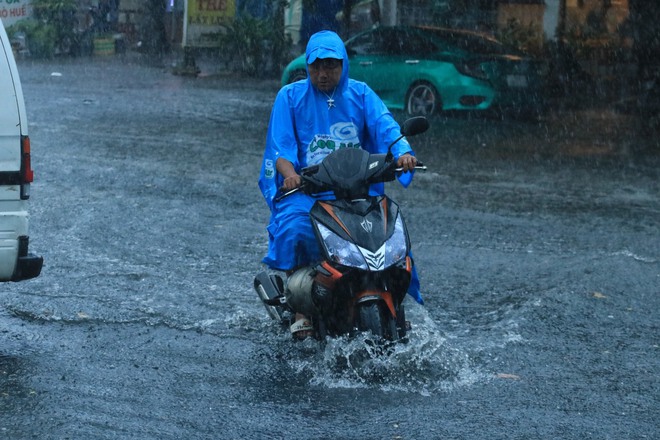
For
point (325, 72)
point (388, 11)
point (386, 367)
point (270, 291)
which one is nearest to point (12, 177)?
point (270, 291)

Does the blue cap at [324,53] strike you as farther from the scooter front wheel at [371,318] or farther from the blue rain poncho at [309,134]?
the scooter front wheel at [371,318]

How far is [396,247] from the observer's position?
566cm

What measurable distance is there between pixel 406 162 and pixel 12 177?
204 cm

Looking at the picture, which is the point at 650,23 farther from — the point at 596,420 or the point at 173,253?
the point at 596,420

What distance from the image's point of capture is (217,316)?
692cm

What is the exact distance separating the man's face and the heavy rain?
4.58 feet

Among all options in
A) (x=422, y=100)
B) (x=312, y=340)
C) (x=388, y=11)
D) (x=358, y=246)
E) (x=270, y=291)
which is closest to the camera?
(x=358, y=246)

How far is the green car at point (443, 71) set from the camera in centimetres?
1769

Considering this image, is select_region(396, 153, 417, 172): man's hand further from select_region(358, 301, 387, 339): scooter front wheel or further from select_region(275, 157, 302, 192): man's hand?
select_region(358, 301, 387, 339): scooter front wheel

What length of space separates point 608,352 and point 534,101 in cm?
1270

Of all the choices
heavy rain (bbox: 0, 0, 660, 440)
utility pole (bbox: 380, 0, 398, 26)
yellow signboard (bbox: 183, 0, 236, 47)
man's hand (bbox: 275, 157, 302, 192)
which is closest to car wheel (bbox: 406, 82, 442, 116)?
heavy rain (bbox: 0, 0, 660, 440)

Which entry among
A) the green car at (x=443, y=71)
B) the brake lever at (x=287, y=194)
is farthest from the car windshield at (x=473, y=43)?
the brake lever at (x=287, y=194)

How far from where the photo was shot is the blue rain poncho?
6.11 meters

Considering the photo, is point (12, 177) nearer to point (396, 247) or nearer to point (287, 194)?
point (287, 194)
